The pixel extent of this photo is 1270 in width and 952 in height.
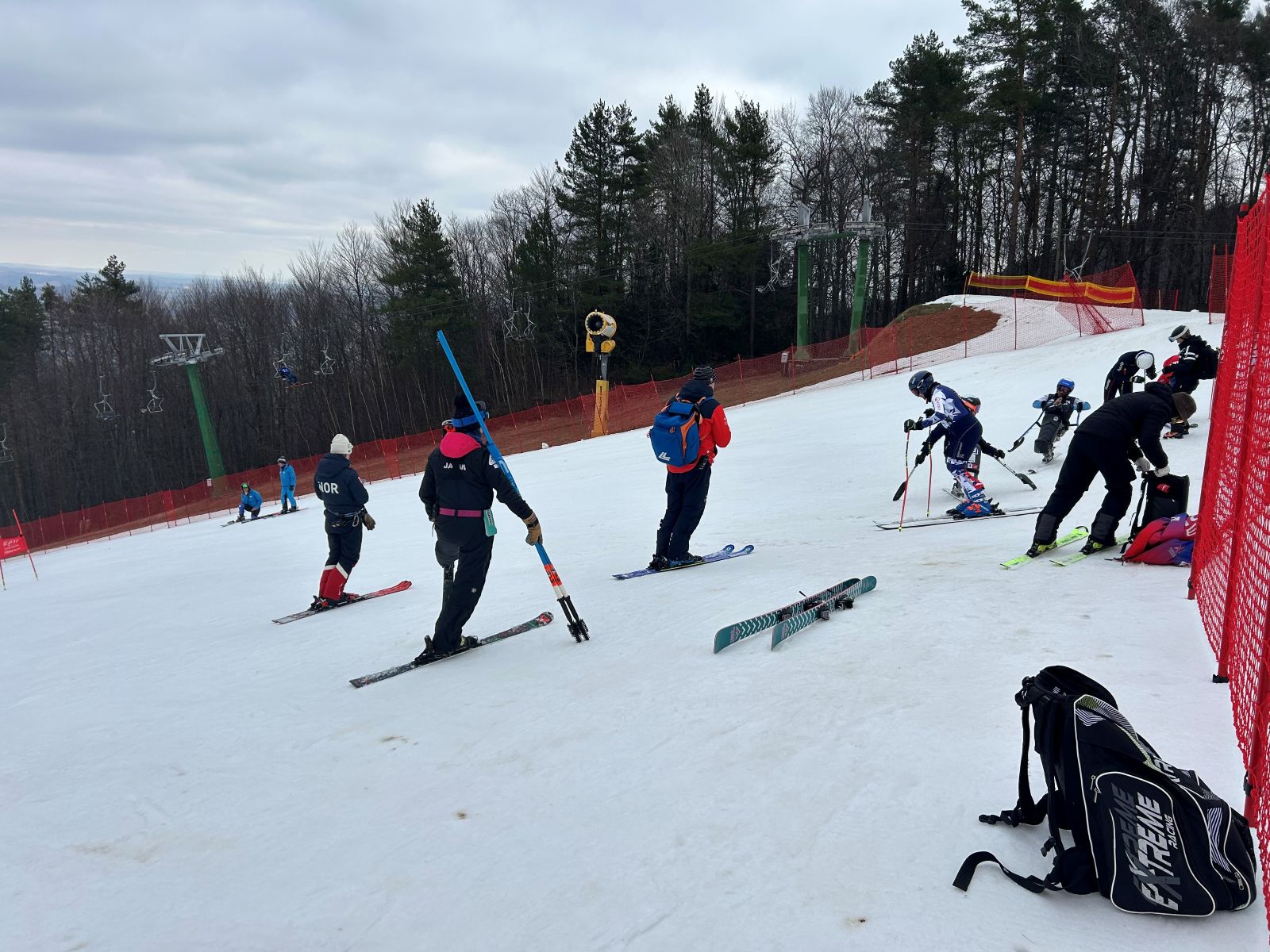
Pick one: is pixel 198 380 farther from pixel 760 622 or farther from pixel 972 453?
pixel 760 622

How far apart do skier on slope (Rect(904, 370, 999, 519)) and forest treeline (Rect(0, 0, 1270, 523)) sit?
127 feet

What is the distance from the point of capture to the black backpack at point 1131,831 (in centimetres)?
242

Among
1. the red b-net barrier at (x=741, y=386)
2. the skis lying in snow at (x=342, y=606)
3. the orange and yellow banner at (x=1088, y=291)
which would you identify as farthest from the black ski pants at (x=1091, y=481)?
the orange and yellow banner at (x=1088, y=291)

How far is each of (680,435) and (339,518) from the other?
148 inches

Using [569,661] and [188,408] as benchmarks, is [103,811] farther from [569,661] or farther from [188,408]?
[188,408]

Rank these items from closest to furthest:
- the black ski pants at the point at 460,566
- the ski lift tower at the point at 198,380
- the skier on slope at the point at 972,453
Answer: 1. the black ski pants at the point at 460,566
2. the skier on slope at the point at 972,453
3. the ski lift tower at the point at 198,380

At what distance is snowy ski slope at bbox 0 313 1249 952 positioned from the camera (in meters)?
2.76

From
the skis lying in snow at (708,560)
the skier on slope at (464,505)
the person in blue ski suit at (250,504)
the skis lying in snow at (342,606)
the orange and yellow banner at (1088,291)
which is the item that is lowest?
the person in blue ski suit at (250,504)

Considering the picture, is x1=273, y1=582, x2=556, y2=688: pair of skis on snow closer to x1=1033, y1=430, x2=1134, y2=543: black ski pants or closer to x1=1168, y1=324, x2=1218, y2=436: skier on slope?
x1=1033, y1=430, x2=1134, y2=543: black ski pants

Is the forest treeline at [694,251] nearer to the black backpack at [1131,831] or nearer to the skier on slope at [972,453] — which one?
the skier on slope at [972,453]

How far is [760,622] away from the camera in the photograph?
5.47m

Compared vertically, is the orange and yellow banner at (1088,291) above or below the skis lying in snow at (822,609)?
above

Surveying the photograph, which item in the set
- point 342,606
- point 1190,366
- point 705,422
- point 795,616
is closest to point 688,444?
point 705,422

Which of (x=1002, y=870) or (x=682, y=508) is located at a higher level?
(x=682, y=508)
